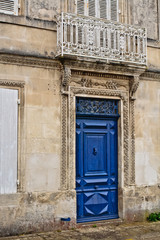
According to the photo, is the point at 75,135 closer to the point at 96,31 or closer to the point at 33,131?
the point at 33,131

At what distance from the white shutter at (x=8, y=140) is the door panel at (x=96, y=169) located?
5.36 ft

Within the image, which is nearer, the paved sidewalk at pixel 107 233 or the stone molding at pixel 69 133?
the paved sidewalk at pixel 107 233

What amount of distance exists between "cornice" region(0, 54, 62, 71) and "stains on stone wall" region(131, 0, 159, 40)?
8.41ft

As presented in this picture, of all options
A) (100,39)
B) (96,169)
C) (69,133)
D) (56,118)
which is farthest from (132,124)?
(100,39)

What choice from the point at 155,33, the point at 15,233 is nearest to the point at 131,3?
the point at 155,33

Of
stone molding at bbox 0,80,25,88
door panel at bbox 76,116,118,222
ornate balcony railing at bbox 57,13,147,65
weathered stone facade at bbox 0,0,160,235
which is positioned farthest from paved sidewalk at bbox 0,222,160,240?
ornate balcony railing at bbox 57,13,147,65

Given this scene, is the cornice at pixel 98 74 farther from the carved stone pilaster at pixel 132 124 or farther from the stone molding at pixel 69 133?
the stone molding at pixel 69 133

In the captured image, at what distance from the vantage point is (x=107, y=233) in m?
8.31

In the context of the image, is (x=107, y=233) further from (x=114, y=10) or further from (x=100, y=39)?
(x=114, y=10)

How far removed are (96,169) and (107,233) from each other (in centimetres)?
157

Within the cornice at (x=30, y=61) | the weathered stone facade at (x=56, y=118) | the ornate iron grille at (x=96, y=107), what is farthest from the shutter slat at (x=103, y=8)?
the ornate iron grille at (x=96, y=107)

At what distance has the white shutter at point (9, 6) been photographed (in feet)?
27.5

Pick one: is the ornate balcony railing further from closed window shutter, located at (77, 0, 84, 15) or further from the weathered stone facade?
closed window shutter, located at (77, 0, 84, 15)

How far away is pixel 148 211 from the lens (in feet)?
31.7
